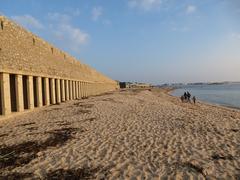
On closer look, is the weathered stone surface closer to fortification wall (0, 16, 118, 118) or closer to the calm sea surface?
fortification wall (0, 16, 118, 118)

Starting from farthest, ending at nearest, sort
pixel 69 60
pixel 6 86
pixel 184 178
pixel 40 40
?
pixel 69 60 < pixel 40 40 < pixel 6 86 < pixel 184 178

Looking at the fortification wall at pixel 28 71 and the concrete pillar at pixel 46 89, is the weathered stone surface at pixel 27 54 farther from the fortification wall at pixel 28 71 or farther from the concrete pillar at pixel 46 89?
the concrete pillar at pixel 46 89

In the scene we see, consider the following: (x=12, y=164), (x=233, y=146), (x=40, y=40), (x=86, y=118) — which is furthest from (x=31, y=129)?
(x=40, y=40)

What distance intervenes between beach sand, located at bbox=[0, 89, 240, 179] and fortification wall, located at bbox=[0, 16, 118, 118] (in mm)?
2775

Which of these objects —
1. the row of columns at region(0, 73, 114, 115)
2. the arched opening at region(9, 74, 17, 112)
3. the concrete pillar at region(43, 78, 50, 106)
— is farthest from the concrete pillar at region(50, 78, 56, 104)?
the arched opening at region(9, 74, 17, 112)

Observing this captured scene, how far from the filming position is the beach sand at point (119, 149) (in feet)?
19.7

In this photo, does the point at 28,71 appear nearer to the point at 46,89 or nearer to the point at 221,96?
the point at 46,89

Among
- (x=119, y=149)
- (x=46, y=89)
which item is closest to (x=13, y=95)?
(x=46, y=89)

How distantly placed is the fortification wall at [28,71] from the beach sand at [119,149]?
278 cm

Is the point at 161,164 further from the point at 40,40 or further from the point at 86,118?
the point at 40,40

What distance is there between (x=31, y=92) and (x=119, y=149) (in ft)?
35.7

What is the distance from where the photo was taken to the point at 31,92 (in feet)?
53.9

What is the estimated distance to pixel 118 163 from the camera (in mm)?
6551

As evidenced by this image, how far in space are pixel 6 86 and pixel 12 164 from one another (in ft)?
25.0
